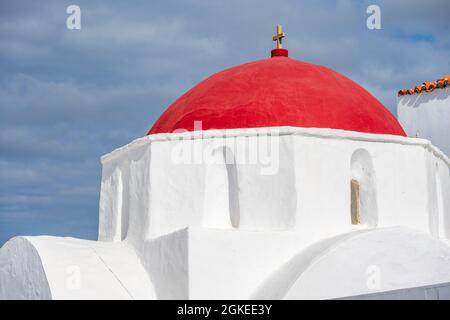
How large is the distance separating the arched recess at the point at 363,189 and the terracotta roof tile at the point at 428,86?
5177mm

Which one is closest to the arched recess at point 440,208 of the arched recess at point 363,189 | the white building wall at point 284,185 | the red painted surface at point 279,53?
the white building wall at point 284,185

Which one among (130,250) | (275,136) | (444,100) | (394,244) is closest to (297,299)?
(394,244)

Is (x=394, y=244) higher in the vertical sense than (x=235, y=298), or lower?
higher

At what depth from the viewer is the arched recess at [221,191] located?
310 inches

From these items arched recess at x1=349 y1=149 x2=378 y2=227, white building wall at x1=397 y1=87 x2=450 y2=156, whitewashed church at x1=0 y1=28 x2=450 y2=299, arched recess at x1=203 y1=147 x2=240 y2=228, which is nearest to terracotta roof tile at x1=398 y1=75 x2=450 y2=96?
white building wall at x1=397 y1=87 x2=450 y2=156

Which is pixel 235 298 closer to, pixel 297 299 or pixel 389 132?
pixel 297 299

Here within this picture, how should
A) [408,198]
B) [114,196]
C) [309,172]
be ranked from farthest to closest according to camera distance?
1. [114,196]
2. [408,198]
3. [309,172]

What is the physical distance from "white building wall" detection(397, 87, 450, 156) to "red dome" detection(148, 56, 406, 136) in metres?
3.58

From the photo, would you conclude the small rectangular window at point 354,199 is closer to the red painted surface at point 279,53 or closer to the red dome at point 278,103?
the red dome at point 278,103

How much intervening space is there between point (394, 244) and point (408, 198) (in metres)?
1.25

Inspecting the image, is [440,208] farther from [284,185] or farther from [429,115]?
[429,115]

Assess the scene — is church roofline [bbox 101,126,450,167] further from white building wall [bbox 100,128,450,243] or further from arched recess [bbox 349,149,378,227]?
arched recess [bbox 349,149,378,227]

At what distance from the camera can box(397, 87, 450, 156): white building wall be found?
40.4 feet

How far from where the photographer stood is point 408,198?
8.19 metres
